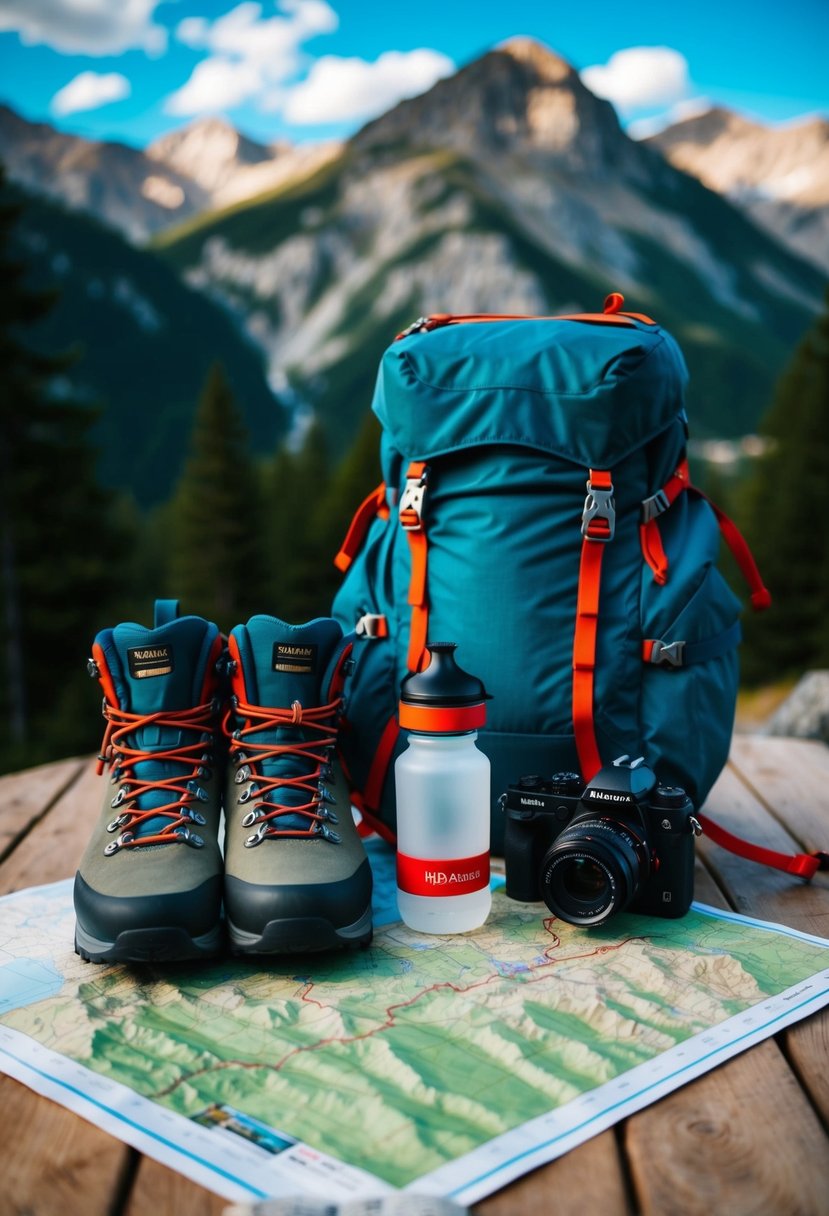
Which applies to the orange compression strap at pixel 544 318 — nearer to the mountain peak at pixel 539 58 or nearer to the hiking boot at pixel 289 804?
the hiking boot at pixel 289 804

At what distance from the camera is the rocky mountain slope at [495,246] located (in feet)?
367

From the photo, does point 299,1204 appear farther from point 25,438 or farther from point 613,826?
point 25,438

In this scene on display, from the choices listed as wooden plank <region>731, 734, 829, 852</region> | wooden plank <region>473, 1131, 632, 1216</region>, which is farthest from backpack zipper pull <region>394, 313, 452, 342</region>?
wooden plank <region>473, 1131, 632, 1216</region>

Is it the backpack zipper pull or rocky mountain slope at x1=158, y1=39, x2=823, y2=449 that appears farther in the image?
rocky mountain slope at x1=158, y1=39, x2=823, y2=449

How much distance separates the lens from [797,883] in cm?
231

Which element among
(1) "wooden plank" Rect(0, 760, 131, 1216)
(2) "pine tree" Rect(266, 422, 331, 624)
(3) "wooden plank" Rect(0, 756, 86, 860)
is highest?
(1) "wooden plank" Rect(0, 760, 131, 1216)

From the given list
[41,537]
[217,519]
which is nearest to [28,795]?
[41,537]

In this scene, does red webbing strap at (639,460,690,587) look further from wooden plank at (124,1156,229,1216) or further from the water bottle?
wooden plank at (124,1156,229,1216)

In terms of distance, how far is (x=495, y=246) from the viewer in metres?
112

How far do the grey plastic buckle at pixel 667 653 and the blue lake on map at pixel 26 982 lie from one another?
131cm

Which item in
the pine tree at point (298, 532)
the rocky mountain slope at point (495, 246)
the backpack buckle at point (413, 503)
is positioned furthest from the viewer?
the rocky mountain slope at point (495, 246)

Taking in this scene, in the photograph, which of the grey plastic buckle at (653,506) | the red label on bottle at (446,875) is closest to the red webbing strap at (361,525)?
the grey plastic buckle at (653,506)

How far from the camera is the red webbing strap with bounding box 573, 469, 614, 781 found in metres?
2.21

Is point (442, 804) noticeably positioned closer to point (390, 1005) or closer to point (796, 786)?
point (390, 1005)
